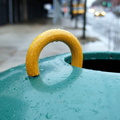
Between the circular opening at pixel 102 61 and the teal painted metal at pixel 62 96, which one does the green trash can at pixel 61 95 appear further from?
the circular opening at pixel 102 61

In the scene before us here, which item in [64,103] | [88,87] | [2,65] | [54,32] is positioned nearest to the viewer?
[64,103]

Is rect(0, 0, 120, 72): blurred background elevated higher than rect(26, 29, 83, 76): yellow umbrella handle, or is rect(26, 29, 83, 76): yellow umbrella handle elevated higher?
rect(26, 29, 83, 76): yellow umbrella handle

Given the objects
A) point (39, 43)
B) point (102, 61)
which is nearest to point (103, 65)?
point (102, 61)

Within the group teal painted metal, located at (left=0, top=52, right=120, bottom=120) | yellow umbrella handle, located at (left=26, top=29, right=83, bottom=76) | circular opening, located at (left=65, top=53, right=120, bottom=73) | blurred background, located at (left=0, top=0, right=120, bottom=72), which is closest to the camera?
teal painted metal, located at (left=0, top=52, right=120, bottom=120)

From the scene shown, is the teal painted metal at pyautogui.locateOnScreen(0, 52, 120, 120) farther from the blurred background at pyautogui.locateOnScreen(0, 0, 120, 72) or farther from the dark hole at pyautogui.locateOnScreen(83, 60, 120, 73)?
the blurred background at pyautogui.locateOnScreen(0, 0, 120, 72)

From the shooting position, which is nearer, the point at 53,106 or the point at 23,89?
the point at 53,106

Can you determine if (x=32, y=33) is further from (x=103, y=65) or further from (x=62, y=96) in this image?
(x=62, y=96)

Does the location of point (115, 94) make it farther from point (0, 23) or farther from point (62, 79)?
point (0, 23)

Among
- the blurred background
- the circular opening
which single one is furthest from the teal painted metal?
the blurred background

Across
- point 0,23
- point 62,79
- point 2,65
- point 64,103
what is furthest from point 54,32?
point 0,23
